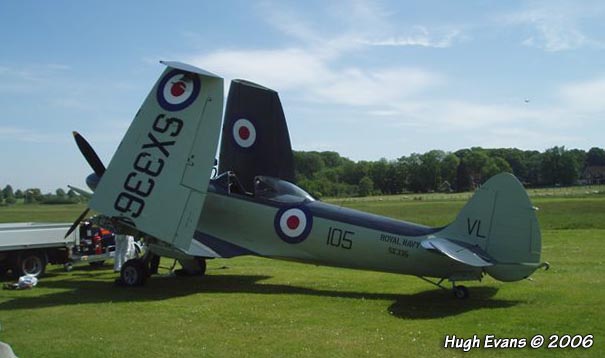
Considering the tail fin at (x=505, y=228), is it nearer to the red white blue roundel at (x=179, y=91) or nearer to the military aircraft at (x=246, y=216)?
the military aircraft at (x=246, y=216)

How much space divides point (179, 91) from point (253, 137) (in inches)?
123

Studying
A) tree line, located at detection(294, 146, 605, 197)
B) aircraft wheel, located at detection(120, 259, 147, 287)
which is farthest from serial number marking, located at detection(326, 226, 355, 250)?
tree line, located at detection(294, 146, 605, 197)

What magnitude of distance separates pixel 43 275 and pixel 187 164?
6205mm

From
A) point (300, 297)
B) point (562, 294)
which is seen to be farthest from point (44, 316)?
point (562, 294)

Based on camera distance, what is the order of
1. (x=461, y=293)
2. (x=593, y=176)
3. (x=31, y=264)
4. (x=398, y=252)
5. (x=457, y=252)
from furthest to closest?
(x=593, y=176) → (x=31, y=264) → (x=398, y=252) → (x=461, y=293) → (x=457, y=252)

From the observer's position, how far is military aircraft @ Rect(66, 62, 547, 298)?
8961 millimetres

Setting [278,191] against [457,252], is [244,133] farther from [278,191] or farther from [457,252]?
[457,252]

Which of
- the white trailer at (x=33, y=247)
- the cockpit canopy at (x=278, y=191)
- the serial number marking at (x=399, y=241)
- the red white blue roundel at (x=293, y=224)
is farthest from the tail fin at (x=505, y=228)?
the white trailer at (x=33, y=247)

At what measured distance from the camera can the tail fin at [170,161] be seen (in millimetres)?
9859

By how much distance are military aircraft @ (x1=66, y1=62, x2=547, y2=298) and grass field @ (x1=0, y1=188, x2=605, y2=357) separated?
2.35 feet

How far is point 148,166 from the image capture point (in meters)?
9.90

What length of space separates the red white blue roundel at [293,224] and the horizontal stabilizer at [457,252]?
254 centimetres

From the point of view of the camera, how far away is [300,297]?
10094mm

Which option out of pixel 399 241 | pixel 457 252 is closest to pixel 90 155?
pixel 399 241
